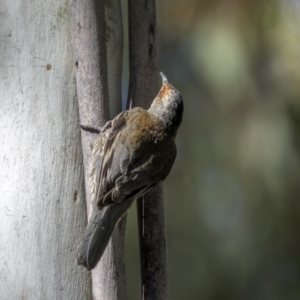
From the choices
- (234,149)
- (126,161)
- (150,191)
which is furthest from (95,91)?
(234,149)

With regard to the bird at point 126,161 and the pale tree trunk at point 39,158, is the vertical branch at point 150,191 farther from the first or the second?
the pale tree trunk at point 39,158

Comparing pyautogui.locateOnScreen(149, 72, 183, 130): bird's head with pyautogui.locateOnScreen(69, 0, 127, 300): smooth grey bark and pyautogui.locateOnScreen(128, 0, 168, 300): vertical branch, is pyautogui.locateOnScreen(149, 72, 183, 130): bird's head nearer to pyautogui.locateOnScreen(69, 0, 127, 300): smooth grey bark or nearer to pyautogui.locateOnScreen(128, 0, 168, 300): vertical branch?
pyautogui.locateOnScreen(128, 0, 168, 300): vertical branch

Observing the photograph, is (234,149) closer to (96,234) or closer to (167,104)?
(167,104)

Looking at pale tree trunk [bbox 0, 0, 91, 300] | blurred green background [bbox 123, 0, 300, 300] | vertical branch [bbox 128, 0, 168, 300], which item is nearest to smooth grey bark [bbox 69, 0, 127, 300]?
pale tree trunk [bbox 0, 0, 91, 300]

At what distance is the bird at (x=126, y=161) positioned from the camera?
2398mm

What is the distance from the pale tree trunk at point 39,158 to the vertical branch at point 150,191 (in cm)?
32

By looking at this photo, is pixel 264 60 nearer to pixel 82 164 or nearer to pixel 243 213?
pixel 243 213

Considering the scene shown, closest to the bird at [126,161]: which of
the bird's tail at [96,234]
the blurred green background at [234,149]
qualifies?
the bird's tail at [96,234]

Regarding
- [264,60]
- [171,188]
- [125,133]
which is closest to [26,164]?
[125,133]

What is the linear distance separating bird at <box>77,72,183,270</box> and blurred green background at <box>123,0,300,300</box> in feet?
3.71

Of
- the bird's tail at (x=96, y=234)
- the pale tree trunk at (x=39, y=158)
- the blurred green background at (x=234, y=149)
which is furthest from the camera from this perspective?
the blurred green background at (x=234, y=149)

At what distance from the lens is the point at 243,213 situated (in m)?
4.00

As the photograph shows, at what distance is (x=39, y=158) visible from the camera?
2.49m

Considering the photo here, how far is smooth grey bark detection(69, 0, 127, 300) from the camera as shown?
2504 mm
